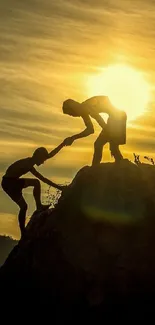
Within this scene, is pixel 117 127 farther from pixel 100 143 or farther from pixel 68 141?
pixel 68 141

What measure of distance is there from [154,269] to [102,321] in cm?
210

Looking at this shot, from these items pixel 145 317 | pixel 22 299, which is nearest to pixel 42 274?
pixel 22 299

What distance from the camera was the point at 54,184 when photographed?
3034 centimetres

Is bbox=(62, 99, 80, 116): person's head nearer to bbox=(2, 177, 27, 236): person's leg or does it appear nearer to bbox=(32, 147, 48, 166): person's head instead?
bbox=(32, 147, 48, 166): person's head

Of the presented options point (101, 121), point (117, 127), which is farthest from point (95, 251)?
point (101, 121)

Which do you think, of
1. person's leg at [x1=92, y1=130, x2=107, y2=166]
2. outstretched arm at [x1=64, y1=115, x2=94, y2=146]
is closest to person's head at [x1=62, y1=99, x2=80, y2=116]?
outstretched arm at [x1=64, y1=115, x2=94, y2=146]

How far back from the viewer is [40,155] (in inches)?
1165

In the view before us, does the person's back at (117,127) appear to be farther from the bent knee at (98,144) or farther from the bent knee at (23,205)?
the bent knee at (23,205)

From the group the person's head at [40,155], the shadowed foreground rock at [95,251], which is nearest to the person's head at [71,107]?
the person's head at [40,155]

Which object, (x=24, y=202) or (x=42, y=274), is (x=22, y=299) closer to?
(x=42, y=274)

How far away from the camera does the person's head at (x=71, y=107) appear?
29.6 meters

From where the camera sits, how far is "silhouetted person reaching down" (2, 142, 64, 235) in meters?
29.8

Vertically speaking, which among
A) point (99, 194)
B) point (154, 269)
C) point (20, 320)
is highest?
point (99, 194)

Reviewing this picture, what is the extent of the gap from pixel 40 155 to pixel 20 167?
0.91 m
